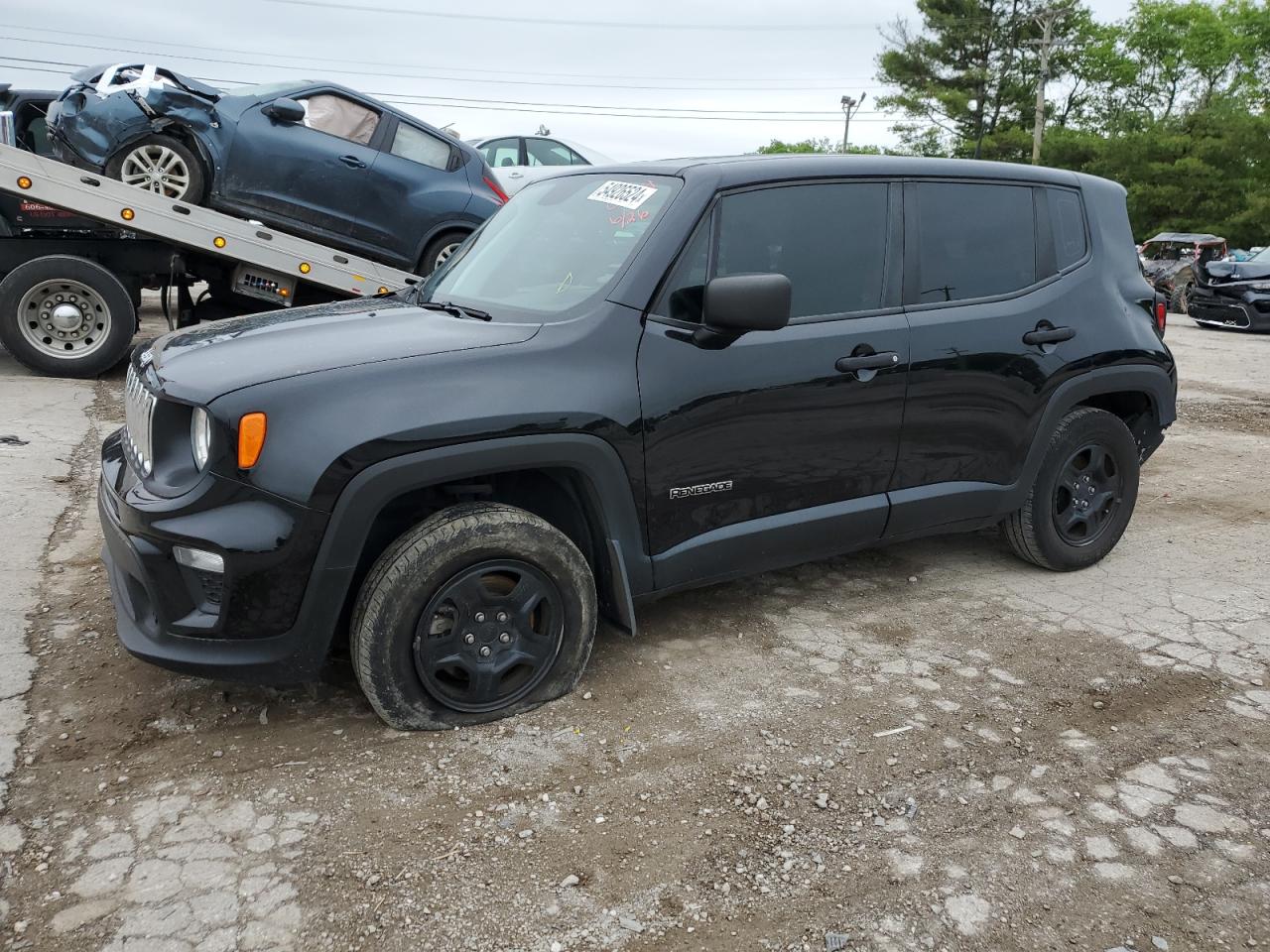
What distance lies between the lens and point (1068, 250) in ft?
14.4

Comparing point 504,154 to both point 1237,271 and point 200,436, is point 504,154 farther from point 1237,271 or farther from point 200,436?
point 1237,271

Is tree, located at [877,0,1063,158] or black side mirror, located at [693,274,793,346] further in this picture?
tree, located at [877,0,1063,158]

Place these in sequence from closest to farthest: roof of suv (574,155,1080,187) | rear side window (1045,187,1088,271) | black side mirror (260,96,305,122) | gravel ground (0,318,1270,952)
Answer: gravel ground (0,318,1270,952) < roof of suv (574,155,1080,187) < rear side window (1045,187,1088,271) < black side mirror (260,96,305,122)

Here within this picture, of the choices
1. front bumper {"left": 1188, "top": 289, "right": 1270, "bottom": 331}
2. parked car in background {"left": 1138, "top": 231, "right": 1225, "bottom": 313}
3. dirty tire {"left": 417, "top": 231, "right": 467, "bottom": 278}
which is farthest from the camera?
parked car in background {"left": 1138, "top": 231, "right": 1225, "bottom": 313}

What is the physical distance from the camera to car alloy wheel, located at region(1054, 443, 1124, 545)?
4531 millimetres

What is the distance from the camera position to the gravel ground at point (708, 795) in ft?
7.76

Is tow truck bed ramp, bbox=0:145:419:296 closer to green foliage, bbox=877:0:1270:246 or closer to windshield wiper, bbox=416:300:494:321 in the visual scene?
windshield wiper, bbox=416:300:494:321

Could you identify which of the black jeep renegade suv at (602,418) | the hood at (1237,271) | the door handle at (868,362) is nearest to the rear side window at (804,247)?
the black jeep renegade suv at (602,418)

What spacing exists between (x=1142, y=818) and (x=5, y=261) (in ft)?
27.7

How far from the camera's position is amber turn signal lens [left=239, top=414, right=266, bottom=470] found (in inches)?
109

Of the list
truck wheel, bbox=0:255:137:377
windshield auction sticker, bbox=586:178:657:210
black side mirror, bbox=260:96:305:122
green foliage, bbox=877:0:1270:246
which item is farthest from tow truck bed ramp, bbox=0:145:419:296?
green foliage, bbox=877:0:1270:246

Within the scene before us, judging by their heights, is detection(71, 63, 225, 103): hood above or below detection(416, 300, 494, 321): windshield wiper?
above

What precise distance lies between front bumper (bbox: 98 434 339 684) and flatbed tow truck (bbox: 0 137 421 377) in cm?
537

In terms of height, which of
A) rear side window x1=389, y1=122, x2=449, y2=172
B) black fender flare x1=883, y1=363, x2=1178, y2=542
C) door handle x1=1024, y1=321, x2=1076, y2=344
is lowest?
black fender flare x1=883, y1=363, x2=1178, y2=542
